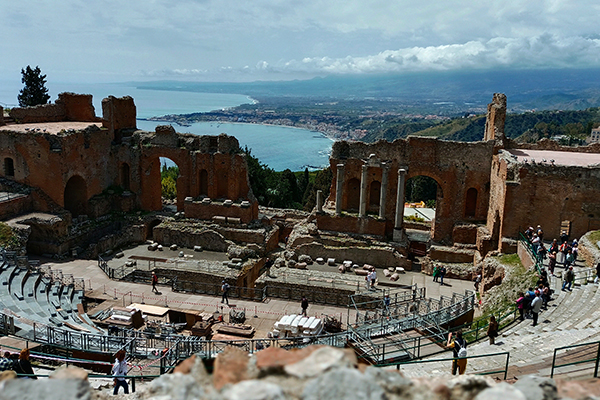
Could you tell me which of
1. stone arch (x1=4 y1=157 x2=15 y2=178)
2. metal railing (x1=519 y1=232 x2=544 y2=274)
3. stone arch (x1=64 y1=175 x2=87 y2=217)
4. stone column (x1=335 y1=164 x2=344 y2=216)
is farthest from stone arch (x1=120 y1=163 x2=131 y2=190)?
metal railing (x1=519 y1=232 x2=544 y2=274)

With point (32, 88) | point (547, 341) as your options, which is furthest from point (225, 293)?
point (32, 88)

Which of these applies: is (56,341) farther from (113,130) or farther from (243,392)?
(113,130)

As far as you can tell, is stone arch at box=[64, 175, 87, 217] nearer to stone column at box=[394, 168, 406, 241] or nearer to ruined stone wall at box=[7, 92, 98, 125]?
ruined stone wall at box=[7, 92, 98, 125]

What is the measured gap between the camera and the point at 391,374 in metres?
4.53

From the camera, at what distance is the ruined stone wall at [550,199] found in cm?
2367

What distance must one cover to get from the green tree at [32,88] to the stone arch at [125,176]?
14.4 meters

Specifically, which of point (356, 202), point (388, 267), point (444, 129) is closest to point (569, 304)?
point (388, 267)

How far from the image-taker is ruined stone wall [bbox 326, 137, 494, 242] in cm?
2917

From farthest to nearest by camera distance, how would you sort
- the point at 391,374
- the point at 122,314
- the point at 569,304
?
the point at 122,314, the point at 569,304, the point at 391,374

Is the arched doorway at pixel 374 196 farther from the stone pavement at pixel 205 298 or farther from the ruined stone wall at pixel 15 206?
the ruined stone wall at pixel 15 206

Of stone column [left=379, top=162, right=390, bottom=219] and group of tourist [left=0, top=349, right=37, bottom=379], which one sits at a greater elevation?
stone column [left=379, top=162, right=390, bottom=219]

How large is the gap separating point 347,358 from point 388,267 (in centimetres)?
2428

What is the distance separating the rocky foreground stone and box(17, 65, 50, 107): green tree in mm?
44800

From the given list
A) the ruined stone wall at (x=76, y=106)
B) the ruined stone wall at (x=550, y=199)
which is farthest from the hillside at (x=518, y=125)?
the ruined stone wall at (x=550, y=199)
